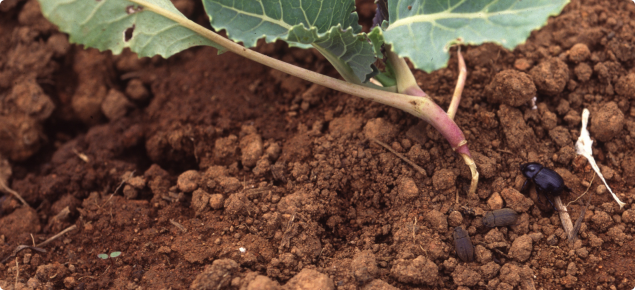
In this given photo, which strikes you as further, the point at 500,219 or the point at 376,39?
the point at 500,219

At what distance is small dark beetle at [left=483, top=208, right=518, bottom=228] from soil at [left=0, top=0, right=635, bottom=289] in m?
0.03

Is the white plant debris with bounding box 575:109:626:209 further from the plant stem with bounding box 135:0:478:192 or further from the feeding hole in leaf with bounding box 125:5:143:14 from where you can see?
the feeding hole in leaf with bounding box 125:5:143:14

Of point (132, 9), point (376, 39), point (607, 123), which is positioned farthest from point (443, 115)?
point (132, 9)

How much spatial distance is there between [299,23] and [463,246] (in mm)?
1311

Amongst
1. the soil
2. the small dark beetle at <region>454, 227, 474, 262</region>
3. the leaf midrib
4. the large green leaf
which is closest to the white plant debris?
the soil

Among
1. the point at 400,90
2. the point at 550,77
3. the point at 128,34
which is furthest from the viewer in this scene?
the point at 550,77

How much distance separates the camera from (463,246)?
2.07 m

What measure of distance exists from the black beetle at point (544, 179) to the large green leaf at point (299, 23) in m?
0.98

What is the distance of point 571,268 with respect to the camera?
2.00 meters

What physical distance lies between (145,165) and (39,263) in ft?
2.84

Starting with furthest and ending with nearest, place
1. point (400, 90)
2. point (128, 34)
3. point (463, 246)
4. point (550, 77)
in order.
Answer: point (550, 77)
point (400, 90)
point (128, 34)
point (463, 246)

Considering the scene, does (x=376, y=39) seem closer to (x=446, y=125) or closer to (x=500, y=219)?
(x=446, y=125)

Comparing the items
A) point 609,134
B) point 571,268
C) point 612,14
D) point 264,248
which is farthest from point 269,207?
point 612,14

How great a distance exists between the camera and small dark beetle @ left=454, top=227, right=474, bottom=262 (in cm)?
206
